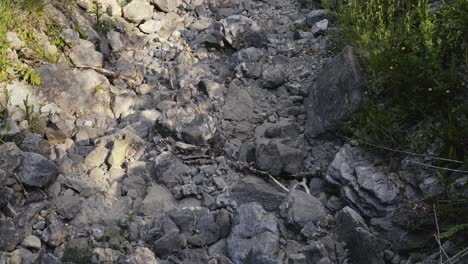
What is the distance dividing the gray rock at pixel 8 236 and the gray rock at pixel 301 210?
2248 millimetres

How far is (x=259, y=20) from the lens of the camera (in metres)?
7.36

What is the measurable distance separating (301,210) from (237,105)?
1.79 metres

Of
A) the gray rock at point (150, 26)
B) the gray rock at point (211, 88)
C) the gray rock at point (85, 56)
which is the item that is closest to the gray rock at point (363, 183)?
the gray rock at point (211, 88)

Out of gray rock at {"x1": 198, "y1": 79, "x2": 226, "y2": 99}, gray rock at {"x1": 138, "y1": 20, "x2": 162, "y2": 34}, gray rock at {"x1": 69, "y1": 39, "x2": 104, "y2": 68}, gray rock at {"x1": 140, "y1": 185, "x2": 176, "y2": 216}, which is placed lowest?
gray rock at {"x1": 140, "y1": 185, "x2": 176, "y2": 216}

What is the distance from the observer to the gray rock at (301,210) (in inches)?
179

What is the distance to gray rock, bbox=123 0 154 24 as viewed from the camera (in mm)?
7125

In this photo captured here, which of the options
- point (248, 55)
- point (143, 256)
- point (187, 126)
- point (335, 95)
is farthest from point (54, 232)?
point (248, 55)

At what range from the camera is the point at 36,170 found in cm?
473

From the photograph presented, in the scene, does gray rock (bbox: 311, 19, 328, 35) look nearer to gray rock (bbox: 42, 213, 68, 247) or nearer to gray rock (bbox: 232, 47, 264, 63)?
gray rock (bbox: 232, 47, 264, 63)

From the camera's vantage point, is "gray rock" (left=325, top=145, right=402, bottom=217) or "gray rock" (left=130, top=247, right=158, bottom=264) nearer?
"gray rock" (left=130, top=247, right=158, bottom=264)

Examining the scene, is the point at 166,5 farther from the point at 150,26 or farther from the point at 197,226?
the point at 197,226

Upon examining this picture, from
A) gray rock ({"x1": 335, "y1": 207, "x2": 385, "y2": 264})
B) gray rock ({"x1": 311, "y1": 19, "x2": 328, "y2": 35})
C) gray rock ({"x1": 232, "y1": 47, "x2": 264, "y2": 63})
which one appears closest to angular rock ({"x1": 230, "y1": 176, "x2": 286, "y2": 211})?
gray rock ({"x1": 335, "y1": 207, "x2": 385, "y2": 264})

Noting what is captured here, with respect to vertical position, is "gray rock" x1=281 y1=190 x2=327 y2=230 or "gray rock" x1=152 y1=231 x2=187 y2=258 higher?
"gray rock" x1=281 y1=190 x2=327 y2=230

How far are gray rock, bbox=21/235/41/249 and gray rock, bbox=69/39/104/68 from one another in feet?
7.96
